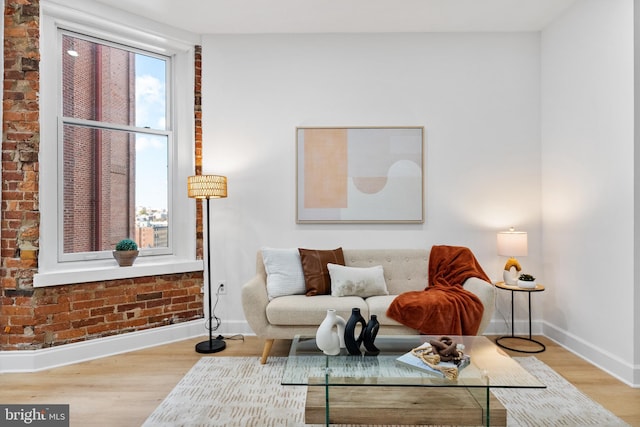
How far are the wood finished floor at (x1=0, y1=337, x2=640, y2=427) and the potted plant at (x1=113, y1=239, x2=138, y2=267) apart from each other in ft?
2.53

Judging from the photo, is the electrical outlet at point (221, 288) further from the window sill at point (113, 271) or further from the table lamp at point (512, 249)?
the table lamp at point (512, 249)

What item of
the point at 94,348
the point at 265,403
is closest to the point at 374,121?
the point at 265,403

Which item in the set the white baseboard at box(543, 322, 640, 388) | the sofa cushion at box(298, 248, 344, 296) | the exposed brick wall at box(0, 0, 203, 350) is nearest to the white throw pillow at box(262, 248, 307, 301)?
the sofa cushion at box(298, 248, 344, 296)

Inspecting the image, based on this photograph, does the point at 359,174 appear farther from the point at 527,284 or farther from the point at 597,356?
the point at 597,356

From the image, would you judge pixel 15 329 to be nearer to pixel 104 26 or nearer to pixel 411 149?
pixel 104 26

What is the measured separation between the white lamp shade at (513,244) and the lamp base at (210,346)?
2.63 m

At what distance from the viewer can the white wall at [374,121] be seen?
372 cm

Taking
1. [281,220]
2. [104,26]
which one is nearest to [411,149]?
[281,220]

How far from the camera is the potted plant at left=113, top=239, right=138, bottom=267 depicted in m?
3.26

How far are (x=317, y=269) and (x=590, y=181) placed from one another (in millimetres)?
2304

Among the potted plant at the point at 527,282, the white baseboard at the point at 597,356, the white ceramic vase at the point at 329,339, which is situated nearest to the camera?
the white ceramic vase at the point at 329,339

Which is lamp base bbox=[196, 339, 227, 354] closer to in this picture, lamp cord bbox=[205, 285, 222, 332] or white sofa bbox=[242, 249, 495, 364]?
lamp cord bbox=[205, 285, 222, 332]

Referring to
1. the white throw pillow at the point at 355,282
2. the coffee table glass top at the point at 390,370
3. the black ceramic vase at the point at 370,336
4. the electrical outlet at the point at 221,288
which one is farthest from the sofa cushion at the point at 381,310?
the electrical outlet at the point at 221,288

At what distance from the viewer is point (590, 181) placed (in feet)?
9.89
